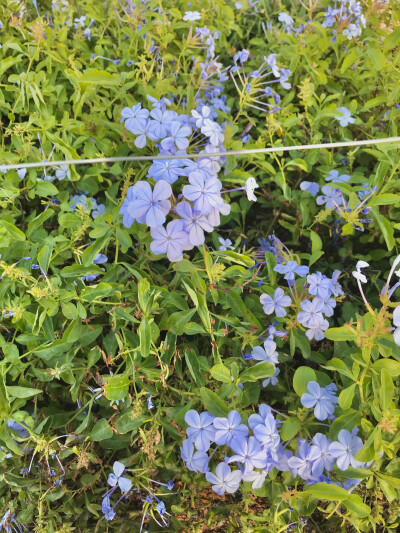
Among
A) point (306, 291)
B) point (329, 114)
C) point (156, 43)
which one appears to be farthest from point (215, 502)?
point (156, 43)

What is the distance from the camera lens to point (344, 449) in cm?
107

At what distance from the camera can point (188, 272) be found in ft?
4.11

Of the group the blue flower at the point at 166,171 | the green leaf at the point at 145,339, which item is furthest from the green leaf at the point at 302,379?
the blue flower at the point at 166,171

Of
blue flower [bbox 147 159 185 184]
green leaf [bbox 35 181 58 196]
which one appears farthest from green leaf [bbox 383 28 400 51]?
green leaf [bbox 35 181 58 196]

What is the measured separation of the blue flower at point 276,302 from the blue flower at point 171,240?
32 centimetres

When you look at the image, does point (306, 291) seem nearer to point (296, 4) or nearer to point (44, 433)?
point (44, 433)

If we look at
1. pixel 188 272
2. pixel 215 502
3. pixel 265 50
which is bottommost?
pixel 215 502

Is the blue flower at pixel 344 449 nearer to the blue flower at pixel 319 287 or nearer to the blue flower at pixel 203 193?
the blue flower at pixel 319 287

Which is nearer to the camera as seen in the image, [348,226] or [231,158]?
[348,226]

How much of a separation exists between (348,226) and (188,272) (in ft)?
1.68

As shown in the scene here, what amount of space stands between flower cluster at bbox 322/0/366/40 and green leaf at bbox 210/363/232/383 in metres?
1.45

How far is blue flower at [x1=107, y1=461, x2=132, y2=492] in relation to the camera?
117 cm

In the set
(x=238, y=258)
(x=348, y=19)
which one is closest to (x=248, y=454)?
(x=238, y=258)

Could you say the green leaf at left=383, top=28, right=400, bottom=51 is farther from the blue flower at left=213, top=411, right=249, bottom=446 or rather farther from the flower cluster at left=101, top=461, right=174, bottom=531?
the flower cluster at left=101, top=461, right=174, bottom=531
